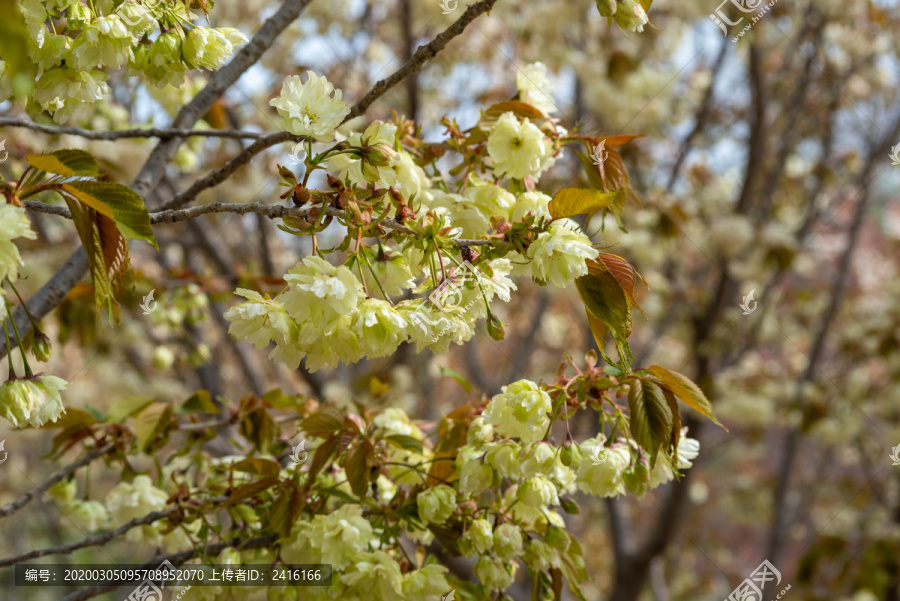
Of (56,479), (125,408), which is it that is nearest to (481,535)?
(125,408)

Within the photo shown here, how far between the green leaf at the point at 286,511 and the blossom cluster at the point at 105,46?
623mm

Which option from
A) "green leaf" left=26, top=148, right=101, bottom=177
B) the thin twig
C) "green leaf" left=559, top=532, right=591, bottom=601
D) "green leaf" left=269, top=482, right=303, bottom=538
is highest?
"green leaf" left=26, top=148, right=101, bottom=177

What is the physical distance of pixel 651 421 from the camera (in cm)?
90

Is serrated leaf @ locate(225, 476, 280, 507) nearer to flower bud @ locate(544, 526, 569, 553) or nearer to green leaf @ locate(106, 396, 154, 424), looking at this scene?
green leaf @ locate(106, 396, 154, 424)

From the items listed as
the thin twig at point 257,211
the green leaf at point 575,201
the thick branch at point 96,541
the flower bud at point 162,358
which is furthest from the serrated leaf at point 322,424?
the flower bud at point 162,358

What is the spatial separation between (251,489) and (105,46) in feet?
2.20

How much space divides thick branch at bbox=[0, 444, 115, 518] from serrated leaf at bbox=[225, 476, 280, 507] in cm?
38

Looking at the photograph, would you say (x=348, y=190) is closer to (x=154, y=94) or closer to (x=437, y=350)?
(x=437, y=350)

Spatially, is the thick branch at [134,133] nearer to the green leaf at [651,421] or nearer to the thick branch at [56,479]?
the thick branch at [56,479]

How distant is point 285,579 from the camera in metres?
1.06

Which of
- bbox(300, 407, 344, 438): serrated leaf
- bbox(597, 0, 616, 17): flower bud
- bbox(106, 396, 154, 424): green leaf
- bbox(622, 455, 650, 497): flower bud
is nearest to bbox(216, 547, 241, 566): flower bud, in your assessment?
bbox(300, 407, 344, 438): serrated leaf

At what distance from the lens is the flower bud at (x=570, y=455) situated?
943 millimetres

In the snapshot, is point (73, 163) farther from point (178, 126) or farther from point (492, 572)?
point (492, 572)

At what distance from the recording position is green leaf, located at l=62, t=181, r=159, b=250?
0.72 meters
